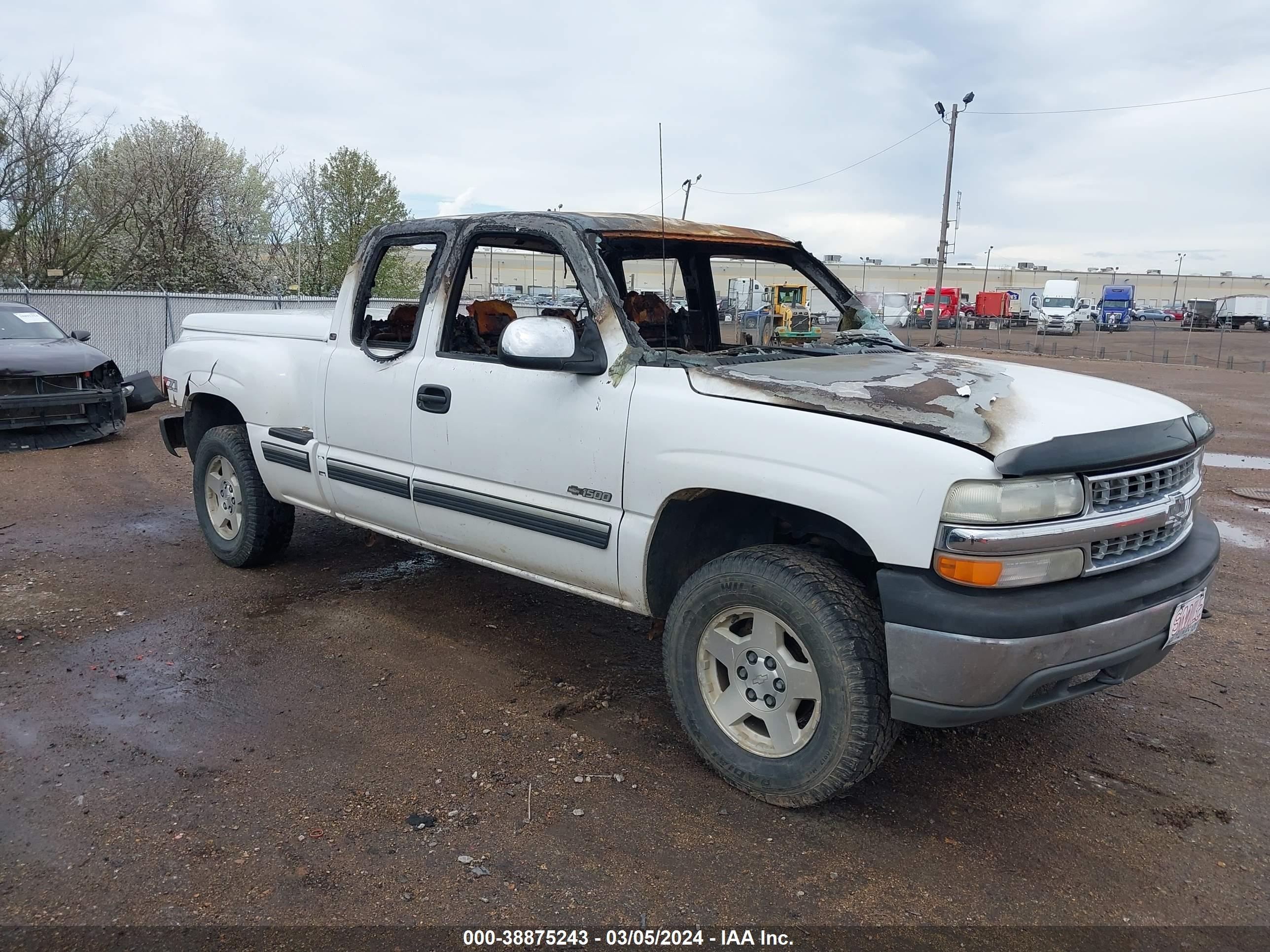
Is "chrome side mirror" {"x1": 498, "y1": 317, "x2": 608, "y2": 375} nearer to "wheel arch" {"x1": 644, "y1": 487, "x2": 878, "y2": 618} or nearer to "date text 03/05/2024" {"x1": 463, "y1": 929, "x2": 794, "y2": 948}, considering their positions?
"wheel arch" {"x1": 644, "y1": 487, "x2": 878, "y2": 618}

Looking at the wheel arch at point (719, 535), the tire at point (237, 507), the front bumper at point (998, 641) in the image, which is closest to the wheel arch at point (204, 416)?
the tire at point (237, 507)

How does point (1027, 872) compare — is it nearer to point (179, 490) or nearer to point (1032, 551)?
point (1032, 551)

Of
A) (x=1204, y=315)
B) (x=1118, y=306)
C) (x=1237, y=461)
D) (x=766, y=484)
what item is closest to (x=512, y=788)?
(x=766, y=484)

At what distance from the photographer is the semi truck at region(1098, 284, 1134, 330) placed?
59.3m

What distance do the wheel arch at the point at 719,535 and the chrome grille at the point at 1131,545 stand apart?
0.71 metres

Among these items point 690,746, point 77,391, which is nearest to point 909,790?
point 690,746

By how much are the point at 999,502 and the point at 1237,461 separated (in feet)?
30.5

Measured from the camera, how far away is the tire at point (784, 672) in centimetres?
296

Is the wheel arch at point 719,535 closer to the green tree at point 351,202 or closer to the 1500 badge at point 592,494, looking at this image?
the 1500 badge at point 592,494

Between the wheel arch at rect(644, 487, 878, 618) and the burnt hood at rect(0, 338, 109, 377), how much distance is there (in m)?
8.87

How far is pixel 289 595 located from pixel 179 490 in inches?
142

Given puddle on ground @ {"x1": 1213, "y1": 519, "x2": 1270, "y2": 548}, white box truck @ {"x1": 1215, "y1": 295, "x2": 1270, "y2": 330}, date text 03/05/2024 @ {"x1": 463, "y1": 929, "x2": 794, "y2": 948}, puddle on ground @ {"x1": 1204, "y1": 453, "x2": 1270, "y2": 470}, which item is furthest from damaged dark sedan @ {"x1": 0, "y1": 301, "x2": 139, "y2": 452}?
white box truck @ {"x1": 1215, "y1": 295, "x2": 1270, "y2": 330}

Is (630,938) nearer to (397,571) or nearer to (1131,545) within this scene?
(1131,545)

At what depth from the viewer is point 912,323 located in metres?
49.0
